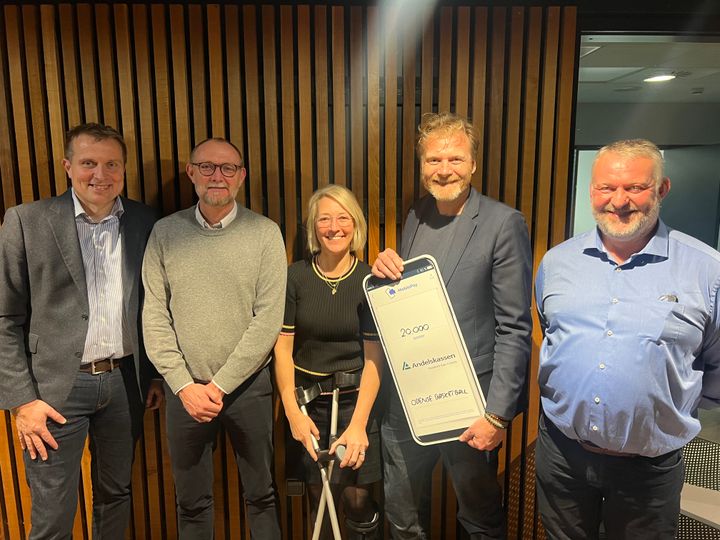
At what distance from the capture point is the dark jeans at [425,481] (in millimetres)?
2375

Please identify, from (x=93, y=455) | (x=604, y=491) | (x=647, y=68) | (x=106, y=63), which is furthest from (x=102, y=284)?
(x=647, y=68)

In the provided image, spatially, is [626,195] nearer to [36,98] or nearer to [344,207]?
[344,207]

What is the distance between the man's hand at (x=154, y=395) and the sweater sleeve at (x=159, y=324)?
366 mm

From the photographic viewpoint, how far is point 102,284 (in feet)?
8.02

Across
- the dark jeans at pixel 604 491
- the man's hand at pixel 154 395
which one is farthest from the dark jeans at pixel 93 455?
the dark jeans at pixel 604 491

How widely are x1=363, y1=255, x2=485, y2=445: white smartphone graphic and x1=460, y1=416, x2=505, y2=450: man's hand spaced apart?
3cm

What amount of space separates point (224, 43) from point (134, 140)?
734 mm

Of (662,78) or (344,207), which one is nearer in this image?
(344,207)

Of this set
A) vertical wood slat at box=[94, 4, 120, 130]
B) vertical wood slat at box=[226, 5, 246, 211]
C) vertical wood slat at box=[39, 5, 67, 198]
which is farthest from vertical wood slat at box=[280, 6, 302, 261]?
vertical wood slat at box=[39, 5, 67, 198]

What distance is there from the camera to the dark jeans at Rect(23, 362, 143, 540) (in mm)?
2453

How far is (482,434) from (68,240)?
6.66ft

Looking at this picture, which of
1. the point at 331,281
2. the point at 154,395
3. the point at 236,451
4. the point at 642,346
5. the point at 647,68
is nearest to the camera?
the point at 642,346

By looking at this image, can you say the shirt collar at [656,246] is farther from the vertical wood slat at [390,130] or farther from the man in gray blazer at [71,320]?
the man in gray blazer at [71,320]

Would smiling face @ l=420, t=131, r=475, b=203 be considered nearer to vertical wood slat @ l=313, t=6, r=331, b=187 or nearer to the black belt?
vertical wood slat @ l=313, t=6, r=331, b=187
